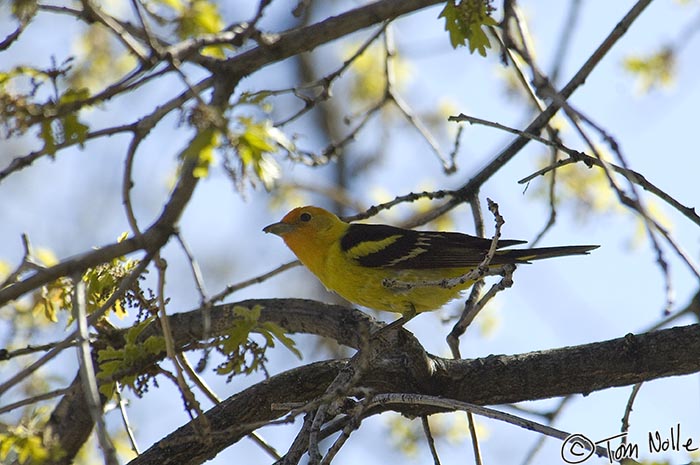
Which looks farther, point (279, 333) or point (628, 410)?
point (628, 410)

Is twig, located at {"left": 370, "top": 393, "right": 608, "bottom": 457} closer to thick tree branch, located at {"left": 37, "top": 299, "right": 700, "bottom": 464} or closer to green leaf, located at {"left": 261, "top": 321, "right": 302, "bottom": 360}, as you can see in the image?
green leaf, located at {"left": 261, "top": 321, "right": 302, "bottom": 360}

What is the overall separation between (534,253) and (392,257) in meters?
0.90

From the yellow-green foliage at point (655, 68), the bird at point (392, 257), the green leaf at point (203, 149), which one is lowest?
the green leaf at point (203, 149)

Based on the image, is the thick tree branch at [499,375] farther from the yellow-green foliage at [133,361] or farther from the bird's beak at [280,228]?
the bird's beak at [280,228]

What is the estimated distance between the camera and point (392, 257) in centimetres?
495

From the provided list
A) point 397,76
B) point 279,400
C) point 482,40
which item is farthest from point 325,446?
point 482,40

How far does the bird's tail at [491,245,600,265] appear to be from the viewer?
436 cm

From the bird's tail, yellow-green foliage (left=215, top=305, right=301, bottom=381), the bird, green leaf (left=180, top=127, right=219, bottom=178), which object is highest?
the bird

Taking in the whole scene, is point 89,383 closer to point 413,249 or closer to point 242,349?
point 242,349

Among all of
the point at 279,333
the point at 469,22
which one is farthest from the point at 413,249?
the point at 279,333

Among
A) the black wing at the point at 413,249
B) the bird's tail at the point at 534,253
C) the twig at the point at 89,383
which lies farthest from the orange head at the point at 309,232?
the twig at the point at 89,383

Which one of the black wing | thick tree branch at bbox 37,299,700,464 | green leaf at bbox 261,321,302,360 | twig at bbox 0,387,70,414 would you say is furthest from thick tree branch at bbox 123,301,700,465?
twig at bbox 0,387,70,414

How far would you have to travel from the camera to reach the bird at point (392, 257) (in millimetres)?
4562

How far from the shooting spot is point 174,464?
3629mm
